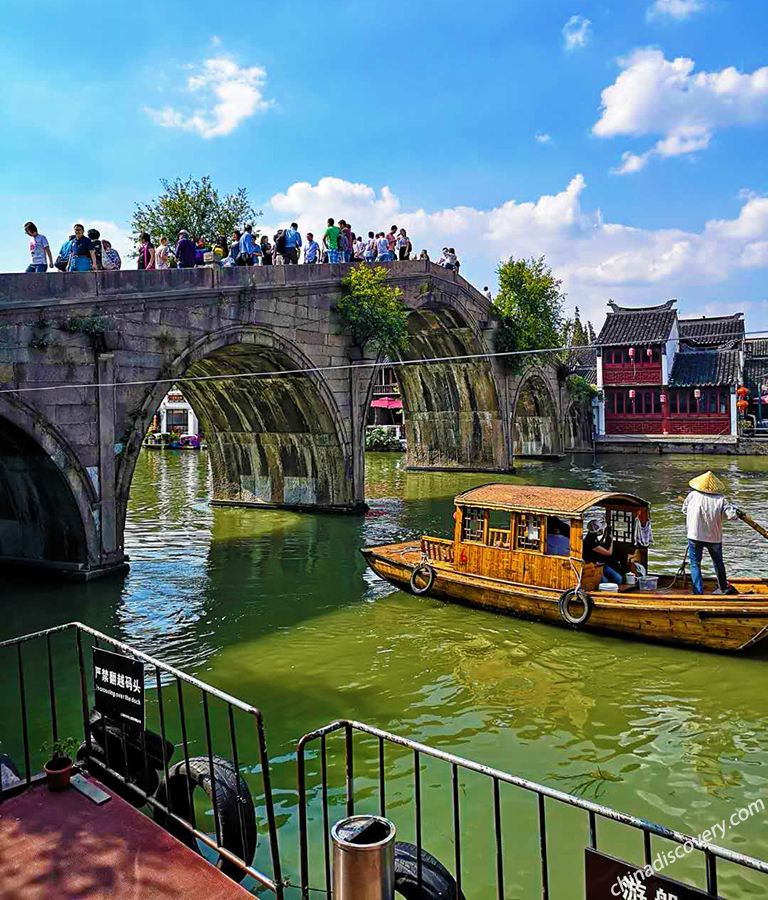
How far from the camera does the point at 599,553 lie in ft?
34.6

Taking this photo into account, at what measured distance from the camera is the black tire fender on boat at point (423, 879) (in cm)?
402

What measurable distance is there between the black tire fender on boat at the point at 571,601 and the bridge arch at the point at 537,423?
30.5 m

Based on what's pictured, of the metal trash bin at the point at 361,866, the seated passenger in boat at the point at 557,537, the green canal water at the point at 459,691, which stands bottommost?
the green canal water at the point at 459,691

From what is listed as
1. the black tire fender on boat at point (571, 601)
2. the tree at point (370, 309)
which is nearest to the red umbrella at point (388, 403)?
the tree at point (370, 309)

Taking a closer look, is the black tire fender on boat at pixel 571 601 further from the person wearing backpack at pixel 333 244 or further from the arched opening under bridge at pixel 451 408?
the arched opening under bridge at pixel 451 408

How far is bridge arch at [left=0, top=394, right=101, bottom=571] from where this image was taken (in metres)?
12.1

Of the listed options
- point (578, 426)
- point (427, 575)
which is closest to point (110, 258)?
point (427, 575)

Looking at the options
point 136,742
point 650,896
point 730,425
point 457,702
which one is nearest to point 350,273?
point 457,702

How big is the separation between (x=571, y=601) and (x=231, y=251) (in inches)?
456

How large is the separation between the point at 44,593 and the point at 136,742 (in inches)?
342

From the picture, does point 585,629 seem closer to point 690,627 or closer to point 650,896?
point 690,627

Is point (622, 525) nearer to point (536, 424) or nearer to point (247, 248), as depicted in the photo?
point (247, 248)

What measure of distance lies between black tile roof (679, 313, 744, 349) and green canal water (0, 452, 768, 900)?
105 ft

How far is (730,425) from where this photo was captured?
134ft
